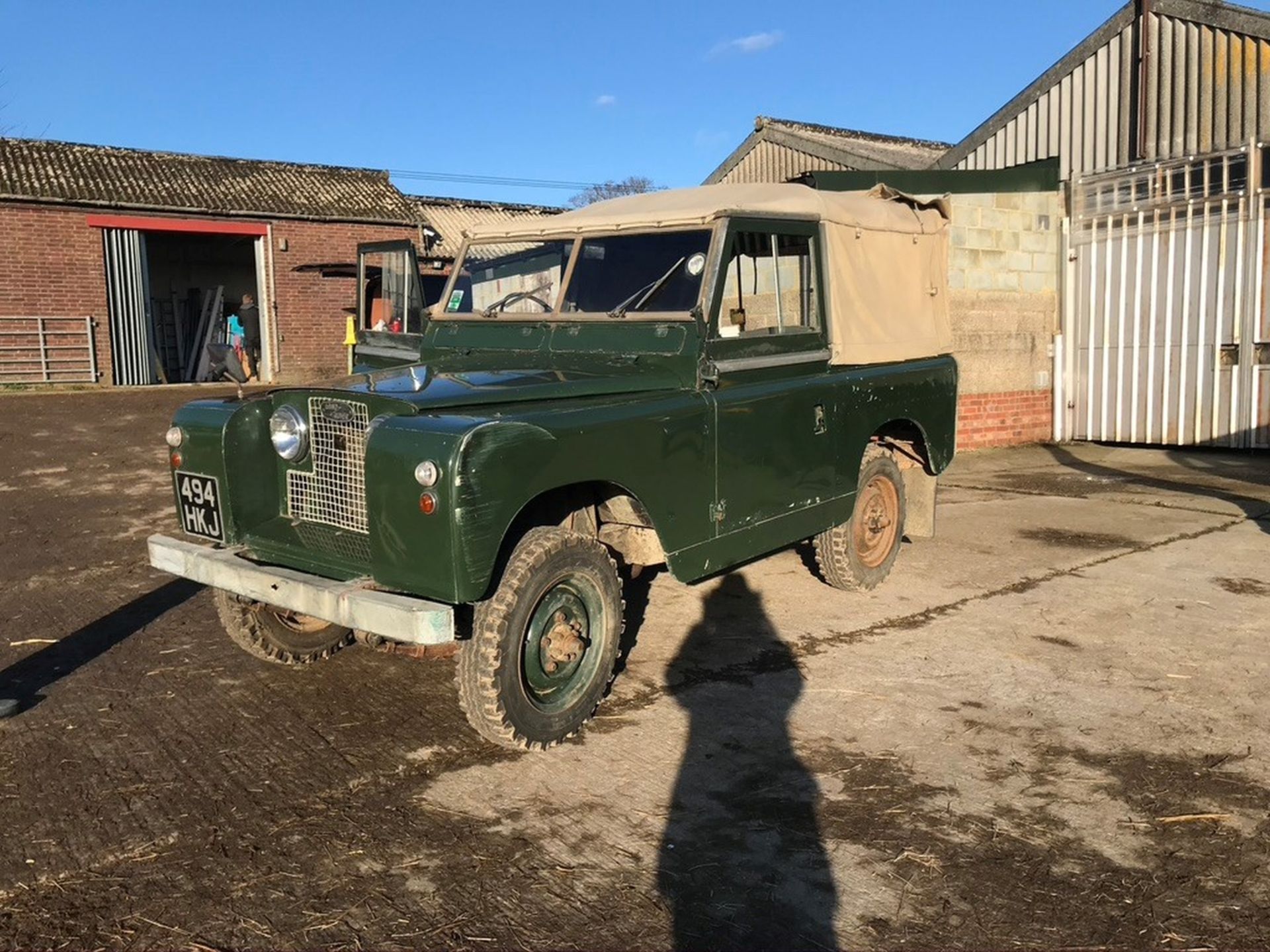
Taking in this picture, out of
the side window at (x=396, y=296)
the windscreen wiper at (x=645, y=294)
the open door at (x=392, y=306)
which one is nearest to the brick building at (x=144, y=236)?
the open door at (x=392, y=306)

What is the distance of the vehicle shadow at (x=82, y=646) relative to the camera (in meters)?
4.64

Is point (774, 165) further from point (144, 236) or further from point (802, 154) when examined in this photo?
point (144, 236)

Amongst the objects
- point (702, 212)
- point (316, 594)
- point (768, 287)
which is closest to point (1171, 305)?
point (768, 287)

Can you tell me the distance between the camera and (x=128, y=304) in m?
18.2

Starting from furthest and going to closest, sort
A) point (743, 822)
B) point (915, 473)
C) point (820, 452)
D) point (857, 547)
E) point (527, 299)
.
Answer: point (915, 473), point (857, 547), point (820, 452), point (527, 299), point (743, 822)

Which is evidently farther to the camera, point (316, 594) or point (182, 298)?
point (182, 298)

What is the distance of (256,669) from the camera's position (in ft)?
16.1

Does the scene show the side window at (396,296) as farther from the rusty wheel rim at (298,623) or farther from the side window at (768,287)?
the side window at (768,287)

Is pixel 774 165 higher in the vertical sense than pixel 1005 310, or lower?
higher

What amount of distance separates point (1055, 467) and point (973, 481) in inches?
61.2

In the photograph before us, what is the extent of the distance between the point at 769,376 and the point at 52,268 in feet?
54.0

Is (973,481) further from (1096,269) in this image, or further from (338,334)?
(338,334)

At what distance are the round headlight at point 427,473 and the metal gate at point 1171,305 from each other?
452 inches

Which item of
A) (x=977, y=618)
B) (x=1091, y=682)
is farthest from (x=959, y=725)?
(x=977, y=618)
